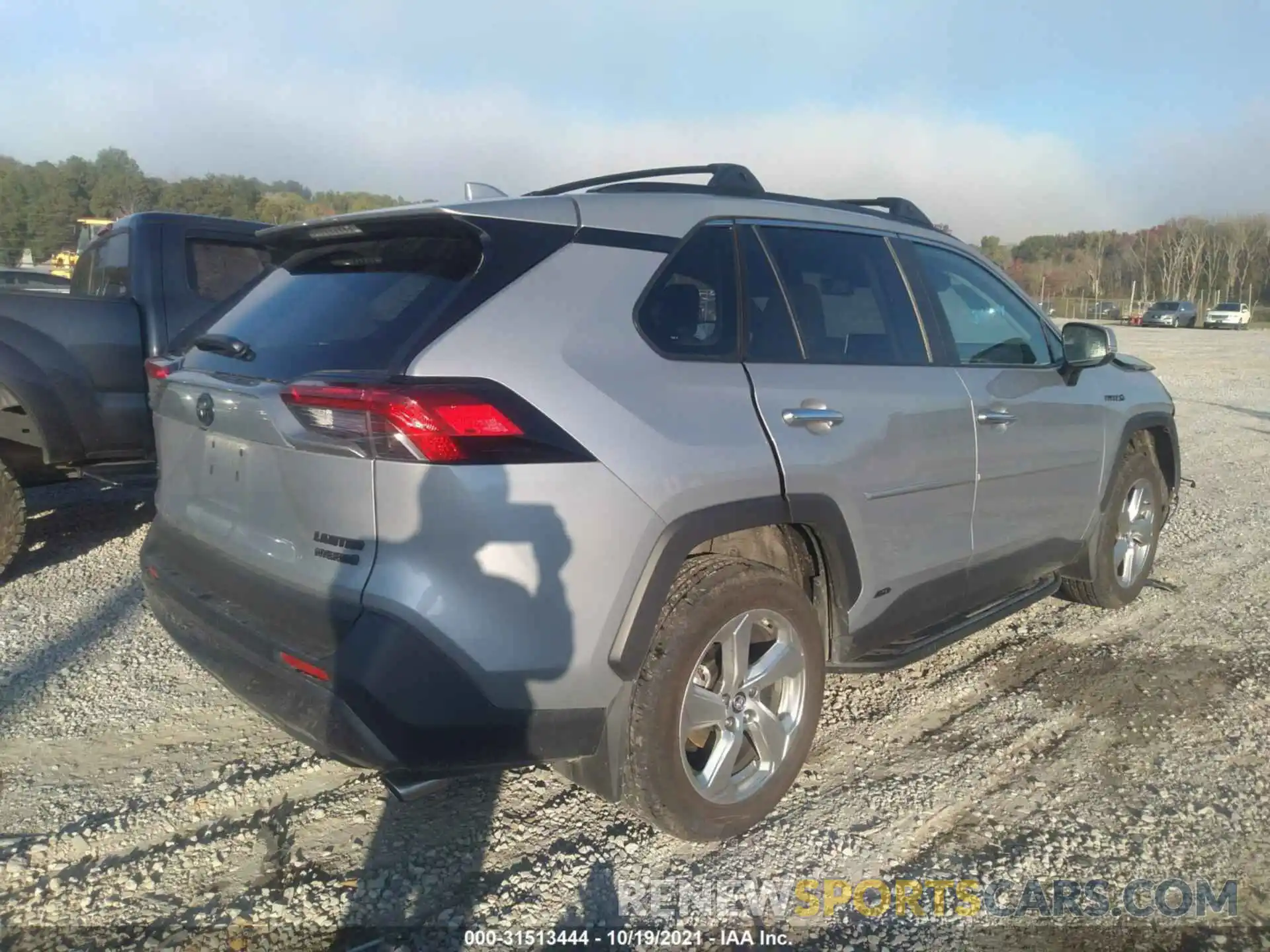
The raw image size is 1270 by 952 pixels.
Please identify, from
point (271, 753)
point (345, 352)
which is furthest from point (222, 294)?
point (345, 352)

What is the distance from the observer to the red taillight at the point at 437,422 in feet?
7.16

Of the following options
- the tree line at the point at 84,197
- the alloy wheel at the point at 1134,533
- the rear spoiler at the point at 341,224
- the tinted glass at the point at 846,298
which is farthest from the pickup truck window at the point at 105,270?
the tree line at the point at 84,197

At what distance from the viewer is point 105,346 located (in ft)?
16.7

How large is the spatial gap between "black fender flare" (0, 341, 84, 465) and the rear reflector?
3.29 meters

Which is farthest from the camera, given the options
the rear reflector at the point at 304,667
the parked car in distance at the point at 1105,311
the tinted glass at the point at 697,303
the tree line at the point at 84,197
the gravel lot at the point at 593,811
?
the parked car in distance at the point at 1105,311

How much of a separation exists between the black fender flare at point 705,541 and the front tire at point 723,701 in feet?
0.34

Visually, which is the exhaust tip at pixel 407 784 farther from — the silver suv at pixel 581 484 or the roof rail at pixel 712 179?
the roof rail at pixel 712 179

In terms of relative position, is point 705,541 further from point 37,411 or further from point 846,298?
point 37,411

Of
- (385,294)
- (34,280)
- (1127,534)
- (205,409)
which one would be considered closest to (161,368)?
(205,409)

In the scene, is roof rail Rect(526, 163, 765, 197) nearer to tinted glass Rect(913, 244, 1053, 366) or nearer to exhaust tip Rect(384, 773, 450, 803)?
tinted glass Rect(913, 244, 1053, 366)

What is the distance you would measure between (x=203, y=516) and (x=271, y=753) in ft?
3.32

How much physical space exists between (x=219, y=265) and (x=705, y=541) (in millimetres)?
4444

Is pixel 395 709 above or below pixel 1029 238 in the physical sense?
below

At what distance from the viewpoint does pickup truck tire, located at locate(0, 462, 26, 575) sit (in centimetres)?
477
